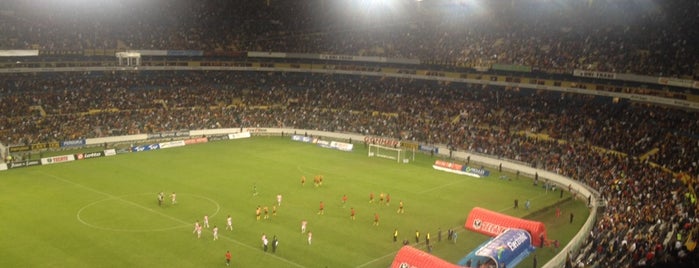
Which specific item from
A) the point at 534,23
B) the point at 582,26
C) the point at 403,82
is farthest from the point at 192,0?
the point at 582,26

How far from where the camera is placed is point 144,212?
37.6 m

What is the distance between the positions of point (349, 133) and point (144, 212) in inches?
1230

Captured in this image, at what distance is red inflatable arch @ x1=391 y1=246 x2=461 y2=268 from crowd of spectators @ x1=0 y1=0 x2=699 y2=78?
111 feet

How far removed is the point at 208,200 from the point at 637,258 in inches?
1061

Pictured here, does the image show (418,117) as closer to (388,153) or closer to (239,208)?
(388,153)

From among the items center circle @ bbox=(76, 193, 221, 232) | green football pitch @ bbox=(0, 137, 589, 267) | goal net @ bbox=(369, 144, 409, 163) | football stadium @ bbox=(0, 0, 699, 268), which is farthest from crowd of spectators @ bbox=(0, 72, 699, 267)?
center circle @ bbox=(76, 193, 221, 232)

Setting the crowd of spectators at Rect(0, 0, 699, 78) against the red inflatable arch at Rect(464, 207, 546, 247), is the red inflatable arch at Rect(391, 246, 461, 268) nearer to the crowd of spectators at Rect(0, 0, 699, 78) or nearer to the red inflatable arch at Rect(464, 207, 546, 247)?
the red inflatable arch at Rect(464, 207, 546, 247)

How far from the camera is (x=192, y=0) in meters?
81.1

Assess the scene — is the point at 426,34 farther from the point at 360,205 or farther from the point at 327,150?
the point at 360,205

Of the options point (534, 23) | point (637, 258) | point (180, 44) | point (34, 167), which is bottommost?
point (34, 167)

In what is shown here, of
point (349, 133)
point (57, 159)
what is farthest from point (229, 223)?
point (349, 133)

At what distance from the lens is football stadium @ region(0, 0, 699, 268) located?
32281mm

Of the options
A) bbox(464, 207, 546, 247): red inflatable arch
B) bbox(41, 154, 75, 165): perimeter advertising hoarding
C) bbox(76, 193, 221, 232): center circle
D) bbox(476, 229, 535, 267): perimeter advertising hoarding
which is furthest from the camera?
bbox(41, 154, 75, 165): perimeter advertising hoarding

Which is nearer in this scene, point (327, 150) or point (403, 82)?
point (327, 150)
